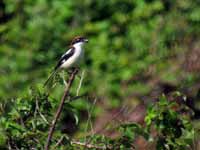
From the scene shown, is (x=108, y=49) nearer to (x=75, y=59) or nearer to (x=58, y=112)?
(x=75, y=59)

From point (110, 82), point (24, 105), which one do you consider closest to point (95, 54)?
point (110, 82)

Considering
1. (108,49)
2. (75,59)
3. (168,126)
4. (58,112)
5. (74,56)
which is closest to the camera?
(58,112)

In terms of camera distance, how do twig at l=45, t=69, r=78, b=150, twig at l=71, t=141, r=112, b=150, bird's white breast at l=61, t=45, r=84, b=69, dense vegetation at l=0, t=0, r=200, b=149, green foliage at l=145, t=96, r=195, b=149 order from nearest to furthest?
twig at l=45, t=69, r=78, b=150, twig at l=71, t=141, r=112, b=150, green foliage at l=145, t=96, r=195, b=149, bird's white breast at l=61, t=45, r=84, b=69, dense vegetation at l=0, t=0, r=200, b=149

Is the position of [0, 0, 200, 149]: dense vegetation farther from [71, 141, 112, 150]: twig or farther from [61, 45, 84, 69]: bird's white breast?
[71, 141, 112, 150]: twig

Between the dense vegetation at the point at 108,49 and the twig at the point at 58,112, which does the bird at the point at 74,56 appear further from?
the dense vegetation at the point at 108,49

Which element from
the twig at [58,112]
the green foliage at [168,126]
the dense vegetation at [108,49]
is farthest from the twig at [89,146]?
the dense vegetation at [108,49]

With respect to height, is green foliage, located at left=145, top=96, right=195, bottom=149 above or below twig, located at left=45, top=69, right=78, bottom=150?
below

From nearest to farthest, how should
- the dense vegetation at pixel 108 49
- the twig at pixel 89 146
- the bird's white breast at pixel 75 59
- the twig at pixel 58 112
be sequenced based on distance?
the twig at pixel 58 112, the twig at pixel 89 146, the bird's white breast at pixel 75 59, the dense vegetation at pixel 108 49

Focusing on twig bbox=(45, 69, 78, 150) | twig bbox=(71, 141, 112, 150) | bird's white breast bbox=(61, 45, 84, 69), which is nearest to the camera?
twig bbox=(45, 69, 78, 150)

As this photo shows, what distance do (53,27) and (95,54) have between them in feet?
2.88

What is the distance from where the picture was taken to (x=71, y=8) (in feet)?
42.8

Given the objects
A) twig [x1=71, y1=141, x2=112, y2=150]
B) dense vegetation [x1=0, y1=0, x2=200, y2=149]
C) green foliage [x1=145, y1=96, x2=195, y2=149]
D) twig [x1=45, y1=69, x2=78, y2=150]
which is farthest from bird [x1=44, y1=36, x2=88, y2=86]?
dense vegetation [x1=0, y1=0, x2=200, y2=149]

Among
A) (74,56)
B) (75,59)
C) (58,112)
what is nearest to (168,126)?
(58,112)

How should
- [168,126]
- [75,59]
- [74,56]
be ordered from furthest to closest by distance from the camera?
1. [74,56]
2. [75,59]
3. [168,126]
